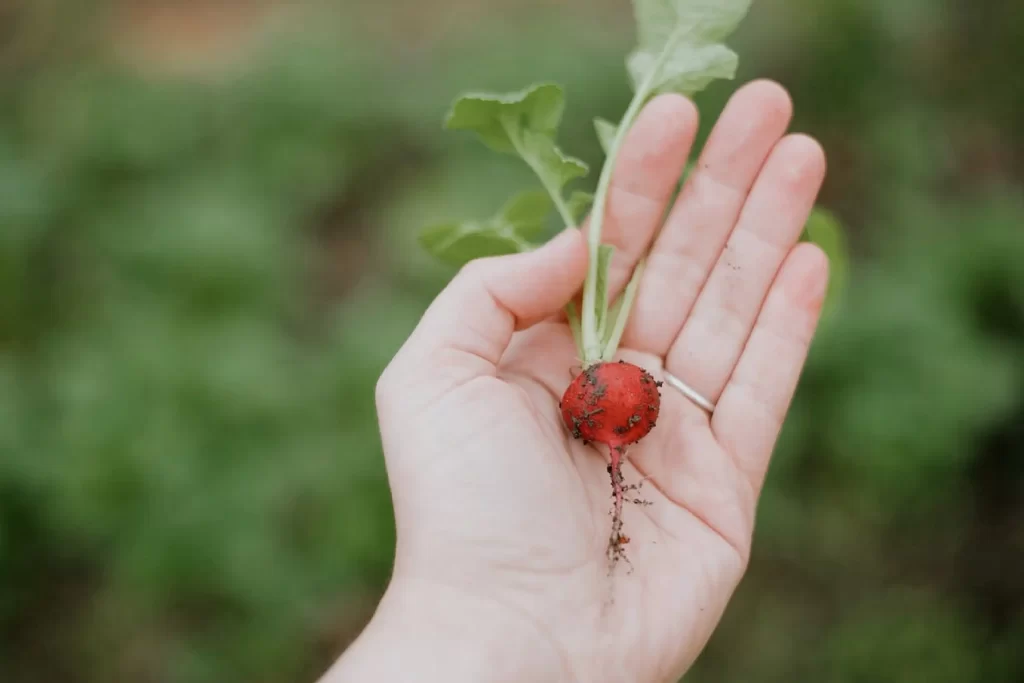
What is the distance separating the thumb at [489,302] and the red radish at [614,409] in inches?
8.6

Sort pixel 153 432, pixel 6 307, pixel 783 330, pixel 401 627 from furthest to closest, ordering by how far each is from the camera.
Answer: pixel 6 307
pixel 153 432
pixel 783 330
pixel 401 627

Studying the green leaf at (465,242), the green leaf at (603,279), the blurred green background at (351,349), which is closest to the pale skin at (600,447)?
the green leaf at (603,279)

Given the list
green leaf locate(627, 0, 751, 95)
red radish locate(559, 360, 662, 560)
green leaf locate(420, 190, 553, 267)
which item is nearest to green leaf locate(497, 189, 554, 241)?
green leaf locate(420, 190, 553, 267)

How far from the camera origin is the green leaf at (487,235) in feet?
6.94

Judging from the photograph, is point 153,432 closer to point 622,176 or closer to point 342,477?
point 342,477

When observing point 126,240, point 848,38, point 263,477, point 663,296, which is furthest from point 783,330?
point 126,240

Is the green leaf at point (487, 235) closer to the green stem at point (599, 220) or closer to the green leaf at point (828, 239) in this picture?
the green stem at point (599, 220)

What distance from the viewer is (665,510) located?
6.57ft

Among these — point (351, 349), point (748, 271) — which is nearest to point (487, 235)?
point (748, 271)

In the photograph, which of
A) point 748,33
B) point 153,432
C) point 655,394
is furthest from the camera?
point 748,33

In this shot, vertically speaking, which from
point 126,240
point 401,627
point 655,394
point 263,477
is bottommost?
point 263,477

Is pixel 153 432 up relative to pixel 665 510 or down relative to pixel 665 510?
down

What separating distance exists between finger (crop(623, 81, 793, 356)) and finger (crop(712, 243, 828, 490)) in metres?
0.21

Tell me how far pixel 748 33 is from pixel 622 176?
2470mm
